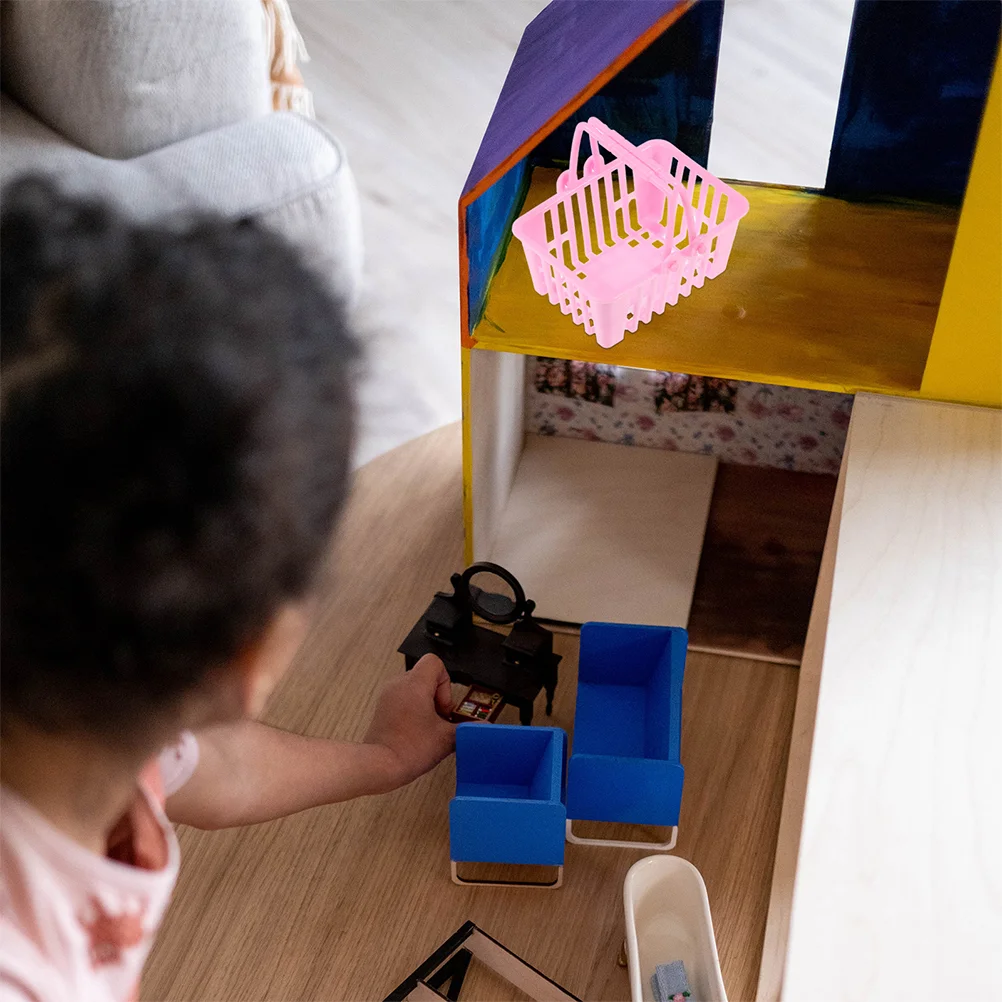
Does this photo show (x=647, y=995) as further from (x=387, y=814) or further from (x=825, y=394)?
(x=825, y=394)

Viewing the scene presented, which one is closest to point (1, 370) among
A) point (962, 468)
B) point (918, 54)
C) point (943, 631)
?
point (943, 631)

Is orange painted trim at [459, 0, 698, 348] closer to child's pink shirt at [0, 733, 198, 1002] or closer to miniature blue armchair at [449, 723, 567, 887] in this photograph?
miniature blue armchair at [449, 723, 567, 887]

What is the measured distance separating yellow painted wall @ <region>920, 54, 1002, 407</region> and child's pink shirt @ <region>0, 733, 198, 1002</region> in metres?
0.66

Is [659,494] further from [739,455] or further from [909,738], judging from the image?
[909,738]

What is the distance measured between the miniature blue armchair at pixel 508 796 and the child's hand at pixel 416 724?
0.04 meters

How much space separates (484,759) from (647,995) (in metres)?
0.22

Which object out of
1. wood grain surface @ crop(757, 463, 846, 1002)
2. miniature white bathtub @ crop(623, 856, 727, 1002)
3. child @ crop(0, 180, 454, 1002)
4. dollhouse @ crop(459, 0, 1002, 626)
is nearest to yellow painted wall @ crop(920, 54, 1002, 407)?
dollhouse @ crop(459, 0, 1002, 626)

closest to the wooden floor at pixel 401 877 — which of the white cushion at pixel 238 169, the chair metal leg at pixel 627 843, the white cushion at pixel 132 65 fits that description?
the chair metal leg at pixel 627 843

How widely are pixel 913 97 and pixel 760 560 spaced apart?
46 cm

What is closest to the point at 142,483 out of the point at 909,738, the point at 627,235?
the point at 909,738

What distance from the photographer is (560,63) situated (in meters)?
0.92

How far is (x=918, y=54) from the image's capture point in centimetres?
100

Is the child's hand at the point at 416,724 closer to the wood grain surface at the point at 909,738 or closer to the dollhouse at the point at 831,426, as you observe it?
the dollhouse at the point at 831,426

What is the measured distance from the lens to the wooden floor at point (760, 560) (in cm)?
111
